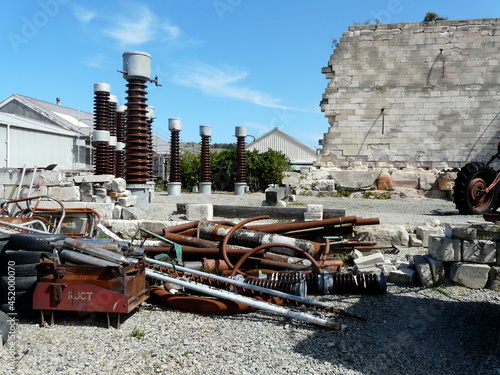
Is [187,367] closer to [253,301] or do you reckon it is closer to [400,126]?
[253,301]

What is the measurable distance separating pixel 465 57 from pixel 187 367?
1914 centimetres

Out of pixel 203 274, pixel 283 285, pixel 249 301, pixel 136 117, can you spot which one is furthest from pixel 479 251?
pixel 136 117

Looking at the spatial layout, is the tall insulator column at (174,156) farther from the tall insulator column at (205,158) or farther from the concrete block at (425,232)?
the concrete block at (425,232)

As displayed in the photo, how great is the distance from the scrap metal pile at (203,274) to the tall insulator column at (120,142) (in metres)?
14.0

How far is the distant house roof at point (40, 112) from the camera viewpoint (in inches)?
1035

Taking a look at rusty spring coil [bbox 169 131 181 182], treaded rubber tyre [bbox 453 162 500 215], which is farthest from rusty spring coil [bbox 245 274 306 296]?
rusty spring coil [bbox 169 131 181 182]

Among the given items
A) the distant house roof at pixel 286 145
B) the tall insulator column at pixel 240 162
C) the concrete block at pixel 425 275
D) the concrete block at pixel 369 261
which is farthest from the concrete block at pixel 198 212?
the distant house roof at pixel 286 145

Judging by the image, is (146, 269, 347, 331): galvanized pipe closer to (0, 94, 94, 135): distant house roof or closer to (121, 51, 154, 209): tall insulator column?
(121, 51, 154, 209): tall insulator column

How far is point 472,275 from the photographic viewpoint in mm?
5734

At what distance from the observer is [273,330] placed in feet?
14.3

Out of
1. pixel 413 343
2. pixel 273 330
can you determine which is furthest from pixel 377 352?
pixel 273 330

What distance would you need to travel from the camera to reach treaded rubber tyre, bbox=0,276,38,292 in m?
4.59

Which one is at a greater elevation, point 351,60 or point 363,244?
point 351,60

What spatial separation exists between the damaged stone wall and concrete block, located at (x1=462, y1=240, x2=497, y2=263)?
13.5 metres
